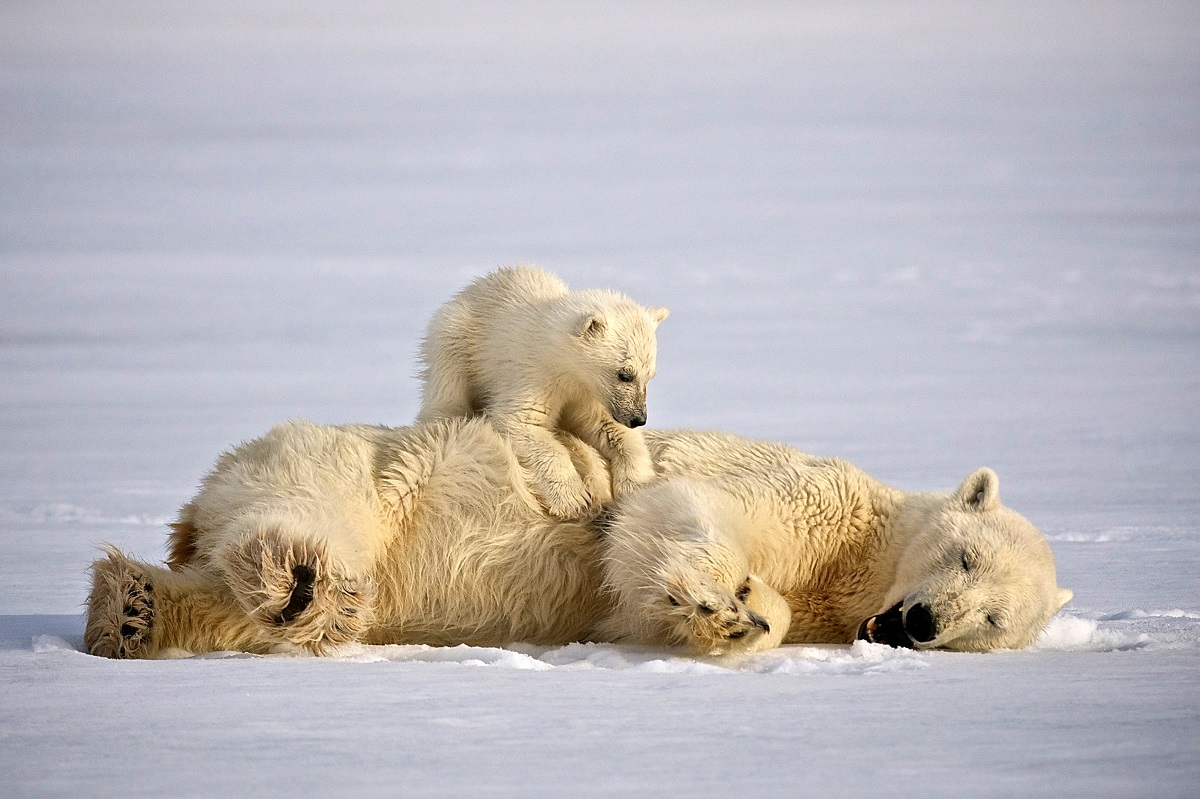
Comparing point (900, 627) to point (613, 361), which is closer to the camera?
point (900, 627)

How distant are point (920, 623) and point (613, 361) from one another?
49.1 inches

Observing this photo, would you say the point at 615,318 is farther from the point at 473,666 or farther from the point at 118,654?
the point at 118,654

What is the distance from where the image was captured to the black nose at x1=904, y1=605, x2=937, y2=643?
12.7 feet

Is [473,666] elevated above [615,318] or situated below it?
below

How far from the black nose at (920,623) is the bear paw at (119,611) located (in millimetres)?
2121

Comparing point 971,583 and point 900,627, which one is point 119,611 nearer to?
point 900,627

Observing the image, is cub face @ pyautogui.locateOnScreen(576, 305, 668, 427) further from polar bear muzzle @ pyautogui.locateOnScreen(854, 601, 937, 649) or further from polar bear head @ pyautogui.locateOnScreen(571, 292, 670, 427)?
polar bear muzzle @ pyautogui.locateOnScreen(854, 601, 937, 649)

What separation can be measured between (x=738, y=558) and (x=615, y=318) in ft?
3.15

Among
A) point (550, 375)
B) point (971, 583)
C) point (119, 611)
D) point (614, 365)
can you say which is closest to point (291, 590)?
point (119, 611)

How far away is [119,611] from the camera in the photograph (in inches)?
146

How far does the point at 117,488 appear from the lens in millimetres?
7051

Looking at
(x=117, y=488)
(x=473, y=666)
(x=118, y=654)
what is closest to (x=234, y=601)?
(x=118, y=654)

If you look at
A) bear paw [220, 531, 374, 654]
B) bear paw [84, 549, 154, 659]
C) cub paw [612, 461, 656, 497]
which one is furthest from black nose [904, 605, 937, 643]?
bear paw [84, 549, 154, 659]

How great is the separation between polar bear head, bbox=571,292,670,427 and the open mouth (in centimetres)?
94
